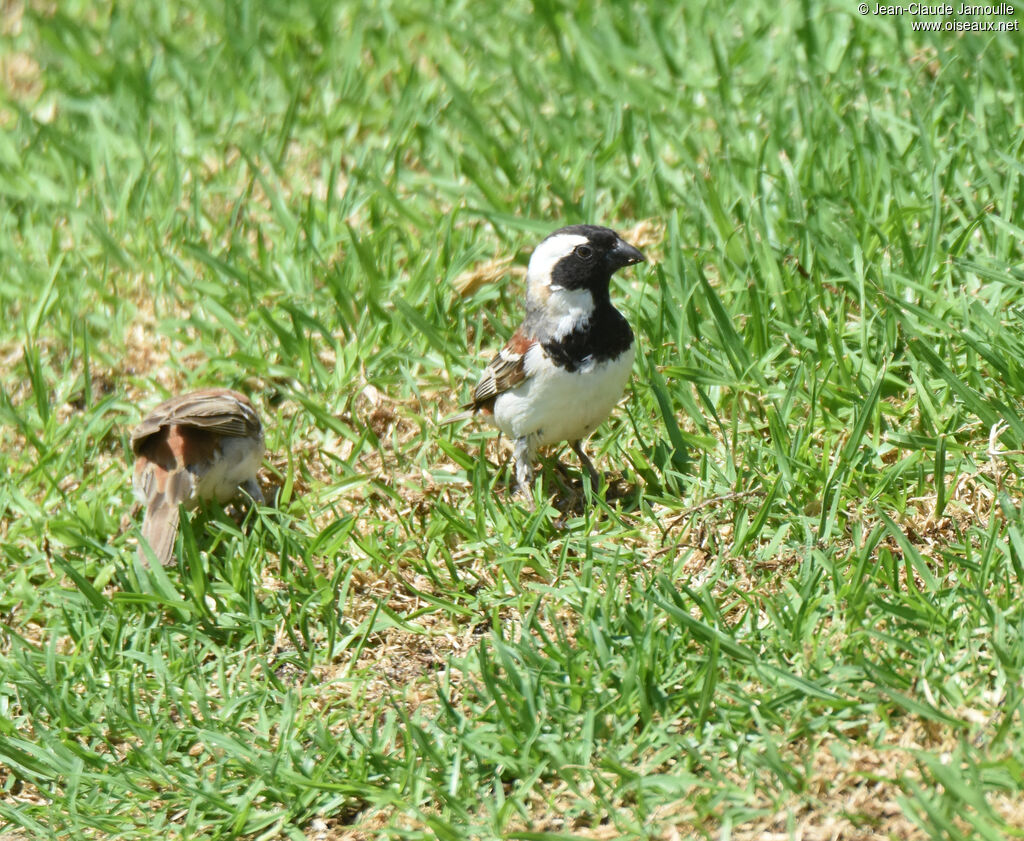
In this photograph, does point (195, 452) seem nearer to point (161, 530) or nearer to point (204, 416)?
point (204, 416)

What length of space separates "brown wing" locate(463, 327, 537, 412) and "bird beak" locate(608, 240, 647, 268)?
19.6 inches

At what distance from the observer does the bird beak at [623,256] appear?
553 cm

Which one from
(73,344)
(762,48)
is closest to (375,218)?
(73,344)

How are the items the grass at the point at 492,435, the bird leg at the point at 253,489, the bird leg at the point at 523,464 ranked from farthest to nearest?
the bird leg at the point at 253,489, the bird leg at the point at 523,464, the grass at the point at 492,435

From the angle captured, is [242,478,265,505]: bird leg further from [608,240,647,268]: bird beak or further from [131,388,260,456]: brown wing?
[608,240,647,268]: bird beak

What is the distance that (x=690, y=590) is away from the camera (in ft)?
14.9

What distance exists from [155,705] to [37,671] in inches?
23.9

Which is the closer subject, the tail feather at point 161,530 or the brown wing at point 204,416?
the tail feather at point 161,530

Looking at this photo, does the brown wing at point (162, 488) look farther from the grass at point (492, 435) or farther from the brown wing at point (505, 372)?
the brown wing at point (505, 372)

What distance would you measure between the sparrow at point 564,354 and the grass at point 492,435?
0.95 feet

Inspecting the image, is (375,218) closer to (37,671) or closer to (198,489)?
(198,489)

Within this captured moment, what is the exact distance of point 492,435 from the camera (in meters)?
6.10

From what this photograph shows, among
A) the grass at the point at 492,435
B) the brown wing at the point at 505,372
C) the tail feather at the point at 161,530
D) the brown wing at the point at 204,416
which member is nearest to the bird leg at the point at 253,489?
the grass at the point at 492,435

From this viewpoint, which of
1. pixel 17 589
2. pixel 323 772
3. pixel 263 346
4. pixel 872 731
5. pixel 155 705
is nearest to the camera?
pixel 872 731
